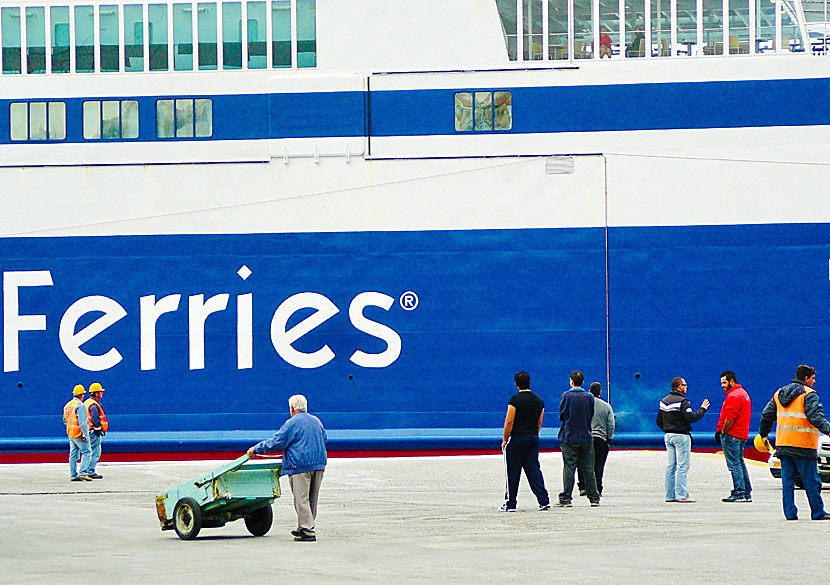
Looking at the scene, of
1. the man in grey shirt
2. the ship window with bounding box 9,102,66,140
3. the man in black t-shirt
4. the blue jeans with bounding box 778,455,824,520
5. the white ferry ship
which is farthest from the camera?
Answer: the ship window with bounding box 9,102,66,140

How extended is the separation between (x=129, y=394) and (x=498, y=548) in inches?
359

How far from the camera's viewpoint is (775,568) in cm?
736

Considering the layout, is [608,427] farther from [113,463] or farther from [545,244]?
[113,463]

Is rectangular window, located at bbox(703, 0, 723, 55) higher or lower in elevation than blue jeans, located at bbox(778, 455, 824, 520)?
higher

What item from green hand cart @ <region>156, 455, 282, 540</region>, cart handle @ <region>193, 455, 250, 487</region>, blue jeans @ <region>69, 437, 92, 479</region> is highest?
cart handle @ <region>193, 455, 250, 487</region>

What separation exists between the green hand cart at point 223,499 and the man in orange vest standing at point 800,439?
4013 mm

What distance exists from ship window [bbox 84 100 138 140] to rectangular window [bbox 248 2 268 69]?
5.71 ft

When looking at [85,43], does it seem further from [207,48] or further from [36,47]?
[207,48]

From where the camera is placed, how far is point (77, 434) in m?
14.2

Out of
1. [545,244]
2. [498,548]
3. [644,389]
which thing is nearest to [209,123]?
[545,244]

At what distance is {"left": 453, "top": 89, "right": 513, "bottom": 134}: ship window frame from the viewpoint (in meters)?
16.6

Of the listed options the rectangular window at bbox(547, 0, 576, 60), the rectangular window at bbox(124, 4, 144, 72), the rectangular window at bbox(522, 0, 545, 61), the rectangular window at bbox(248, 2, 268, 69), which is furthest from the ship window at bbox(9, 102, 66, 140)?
the rectangular window at bbox(547, 0, 576, 60)

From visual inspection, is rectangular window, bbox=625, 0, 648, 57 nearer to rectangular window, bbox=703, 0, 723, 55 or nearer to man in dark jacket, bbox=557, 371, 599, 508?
rectangular window, bbox=703, 0, 723, 55

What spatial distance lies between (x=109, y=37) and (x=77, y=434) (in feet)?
19.2
